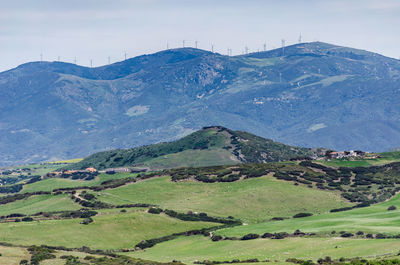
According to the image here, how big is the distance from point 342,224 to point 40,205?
282 feet

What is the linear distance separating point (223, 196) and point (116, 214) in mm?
35812

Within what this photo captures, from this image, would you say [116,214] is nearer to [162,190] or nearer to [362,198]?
[162,190]

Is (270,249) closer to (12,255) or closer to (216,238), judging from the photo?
(216,238)

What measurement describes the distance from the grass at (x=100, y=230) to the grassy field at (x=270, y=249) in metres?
8.37

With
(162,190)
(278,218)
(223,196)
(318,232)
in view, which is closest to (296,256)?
(318,232)

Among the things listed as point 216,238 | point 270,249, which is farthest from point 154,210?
point 270,249

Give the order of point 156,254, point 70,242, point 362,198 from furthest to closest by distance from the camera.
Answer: point 362,198 → point 70,242 → point 156,254

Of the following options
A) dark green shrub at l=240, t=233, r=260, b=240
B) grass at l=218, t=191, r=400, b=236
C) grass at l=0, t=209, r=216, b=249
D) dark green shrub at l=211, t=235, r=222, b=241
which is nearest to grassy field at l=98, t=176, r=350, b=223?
grass at l=218, t=191, r=400, b=236

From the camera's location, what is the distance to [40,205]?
609ft

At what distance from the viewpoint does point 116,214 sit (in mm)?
152125

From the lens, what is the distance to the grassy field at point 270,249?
9756 centimetres

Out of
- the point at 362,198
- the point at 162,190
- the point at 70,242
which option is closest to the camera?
the point at 70,242

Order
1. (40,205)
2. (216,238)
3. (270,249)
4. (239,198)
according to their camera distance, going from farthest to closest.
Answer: (40,205)
(239,198)
(216,238)
(270,249)

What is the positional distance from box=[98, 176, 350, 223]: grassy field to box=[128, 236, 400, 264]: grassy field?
35.9 metres
